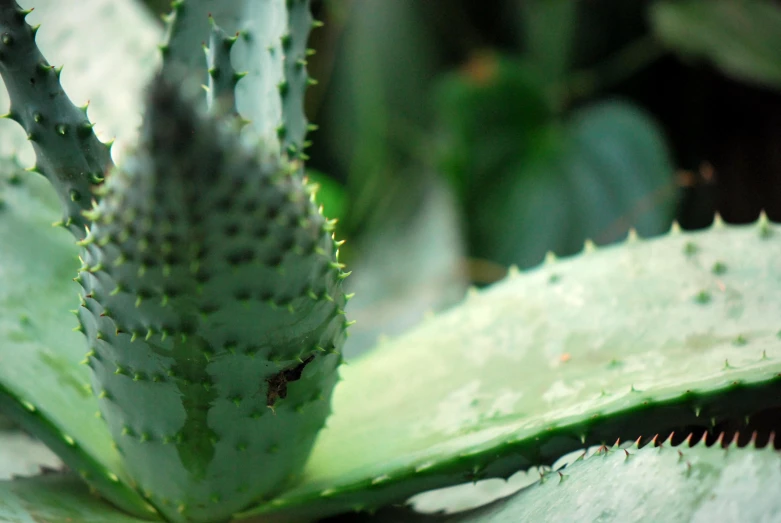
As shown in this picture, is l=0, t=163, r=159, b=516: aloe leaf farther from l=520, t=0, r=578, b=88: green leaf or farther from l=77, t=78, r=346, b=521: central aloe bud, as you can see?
l=520, t=0, r=578, b=88: green leaf

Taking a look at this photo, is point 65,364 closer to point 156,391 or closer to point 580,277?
point 156,391

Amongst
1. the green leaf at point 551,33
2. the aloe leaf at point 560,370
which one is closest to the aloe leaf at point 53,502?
the aloe leaf at point 560,370

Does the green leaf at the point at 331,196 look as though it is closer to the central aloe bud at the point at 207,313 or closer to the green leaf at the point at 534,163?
the green leaf at the point at 534,163

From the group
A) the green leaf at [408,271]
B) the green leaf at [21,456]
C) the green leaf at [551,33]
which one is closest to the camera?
the green leaf at [21,456]

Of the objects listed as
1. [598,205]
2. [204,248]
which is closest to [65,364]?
[204,248]

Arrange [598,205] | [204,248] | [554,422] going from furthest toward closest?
[598,205]
[554,422]
[204,248]

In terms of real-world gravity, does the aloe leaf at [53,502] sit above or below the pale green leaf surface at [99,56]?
below

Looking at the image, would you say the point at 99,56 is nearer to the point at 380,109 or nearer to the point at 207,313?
the point at 207,313
